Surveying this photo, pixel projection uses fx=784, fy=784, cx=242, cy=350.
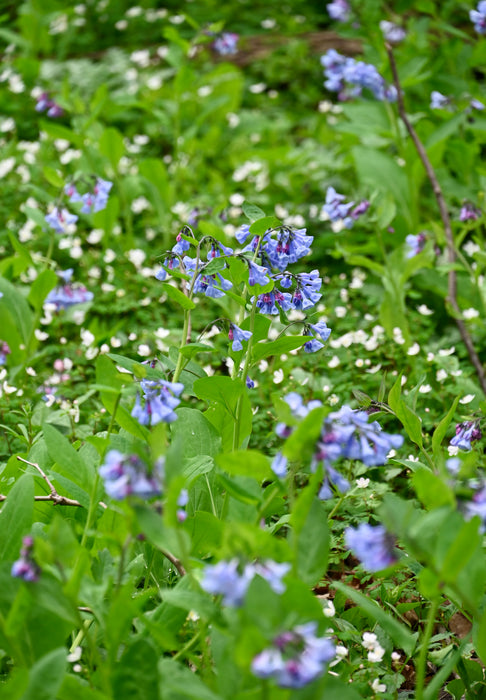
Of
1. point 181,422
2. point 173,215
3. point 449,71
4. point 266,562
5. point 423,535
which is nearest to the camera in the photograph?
point 266,562

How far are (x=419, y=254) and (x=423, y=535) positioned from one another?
1642 mm

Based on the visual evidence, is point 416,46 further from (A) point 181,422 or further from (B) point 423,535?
(B) point 423,535

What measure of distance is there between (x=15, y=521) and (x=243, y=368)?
582 mm

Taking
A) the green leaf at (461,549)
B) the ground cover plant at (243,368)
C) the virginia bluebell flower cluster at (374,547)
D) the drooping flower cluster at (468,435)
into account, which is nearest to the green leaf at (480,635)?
the ground cover plant at (243,368)

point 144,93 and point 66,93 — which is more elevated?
point 66,93

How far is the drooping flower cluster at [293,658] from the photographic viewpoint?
952mm

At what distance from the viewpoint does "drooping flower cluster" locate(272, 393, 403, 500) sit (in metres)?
1.16

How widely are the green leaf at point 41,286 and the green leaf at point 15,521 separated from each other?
1229mm

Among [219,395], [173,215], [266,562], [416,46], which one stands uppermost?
[266,562]

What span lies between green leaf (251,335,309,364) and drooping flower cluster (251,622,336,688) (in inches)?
28.5

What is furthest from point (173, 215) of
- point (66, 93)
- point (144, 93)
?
point (144, 93)

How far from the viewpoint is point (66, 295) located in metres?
2.67

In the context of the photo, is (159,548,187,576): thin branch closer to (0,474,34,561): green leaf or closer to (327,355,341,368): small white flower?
(0,474,34,561): green leaf

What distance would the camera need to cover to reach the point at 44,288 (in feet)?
8.40
